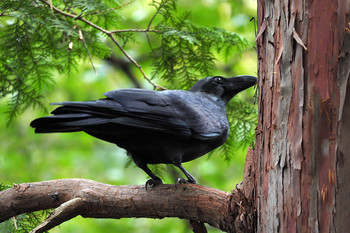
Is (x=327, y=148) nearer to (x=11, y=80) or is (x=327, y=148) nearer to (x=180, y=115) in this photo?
(x=180, y=115)

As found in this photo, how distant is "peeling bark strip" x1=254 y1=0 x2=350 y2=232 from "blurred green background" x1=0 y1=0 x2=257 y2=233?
3693 millimetres

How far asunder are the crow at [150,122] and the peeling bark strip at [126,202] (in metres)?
0.15

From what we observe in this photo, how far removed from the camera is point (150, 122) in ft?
7.88

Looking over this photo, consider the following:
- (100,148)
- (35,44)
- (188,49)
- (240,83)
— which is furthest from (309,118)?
(100,148)

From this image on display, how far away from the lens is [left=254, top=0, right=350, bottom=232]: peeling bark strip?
68.7 inches

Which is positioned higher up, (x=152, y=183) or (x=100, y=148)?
(x=100, y=148)

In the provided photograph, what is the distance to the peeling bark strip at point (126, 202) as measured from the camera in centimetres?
218

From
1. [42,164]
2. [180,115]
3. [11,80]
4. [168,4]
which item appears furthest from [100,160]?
[180,115]

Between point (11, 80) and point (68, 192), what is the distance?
110 centimetres

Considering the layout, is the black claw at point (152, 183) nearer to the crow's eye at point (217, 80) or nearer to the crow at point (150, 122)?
the crow at point (150, 122)

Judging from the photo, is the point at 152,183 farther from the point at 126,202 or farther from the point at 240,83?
the point at 240,83

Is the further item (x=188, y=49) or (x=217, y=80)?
(x=188, y=49)

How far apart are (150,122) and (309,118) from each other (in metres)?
0.88

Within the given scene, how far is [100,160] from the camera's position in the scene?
6.30 m
